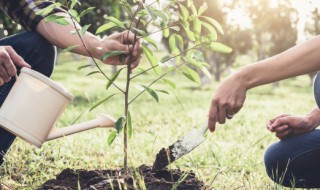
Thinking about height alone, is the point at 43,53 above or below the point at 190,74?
below

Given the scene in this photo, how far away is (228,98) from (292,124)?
0.72 metres

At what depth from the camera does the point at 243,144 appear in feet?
13.3

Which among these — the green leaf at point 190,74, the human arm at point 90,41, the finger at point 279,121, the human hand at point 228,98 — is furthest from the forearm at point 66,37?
the finger at point 279,121

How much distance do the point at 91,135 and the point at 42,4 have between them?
192 cm

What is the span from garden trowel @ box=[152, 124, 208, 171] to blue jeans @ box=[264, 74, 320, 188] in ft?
1.89

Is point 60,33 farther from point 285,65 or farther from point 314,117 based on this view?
point 314,117

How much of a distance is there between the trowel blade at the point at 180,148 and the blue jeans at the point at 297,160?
0.57m

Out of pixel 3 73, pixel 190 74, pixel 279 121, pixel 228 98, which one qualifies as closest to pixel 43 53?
pixel 3 73

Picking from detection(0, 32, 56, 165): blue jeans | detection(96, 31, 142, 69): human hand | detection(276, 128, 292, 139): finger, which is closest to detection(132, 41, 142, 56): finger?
detection(96, 31, 142, 69): human hand

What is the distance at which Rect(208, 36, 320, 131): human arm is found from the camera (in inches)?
66.2

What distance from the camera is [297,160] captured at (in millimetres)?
2279

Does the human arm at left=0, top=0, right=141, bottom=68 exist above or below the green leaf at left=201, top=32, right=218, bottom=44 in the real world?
below

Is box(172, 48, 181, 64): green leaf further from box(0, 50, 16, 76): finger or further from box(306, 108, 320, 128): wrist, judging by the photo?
box(306, 108, 320, 128): wrist

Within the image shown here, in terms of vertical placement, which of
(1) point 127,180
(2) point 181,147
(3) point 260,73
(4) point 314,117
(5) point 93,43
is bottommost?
(1) point 127,180
